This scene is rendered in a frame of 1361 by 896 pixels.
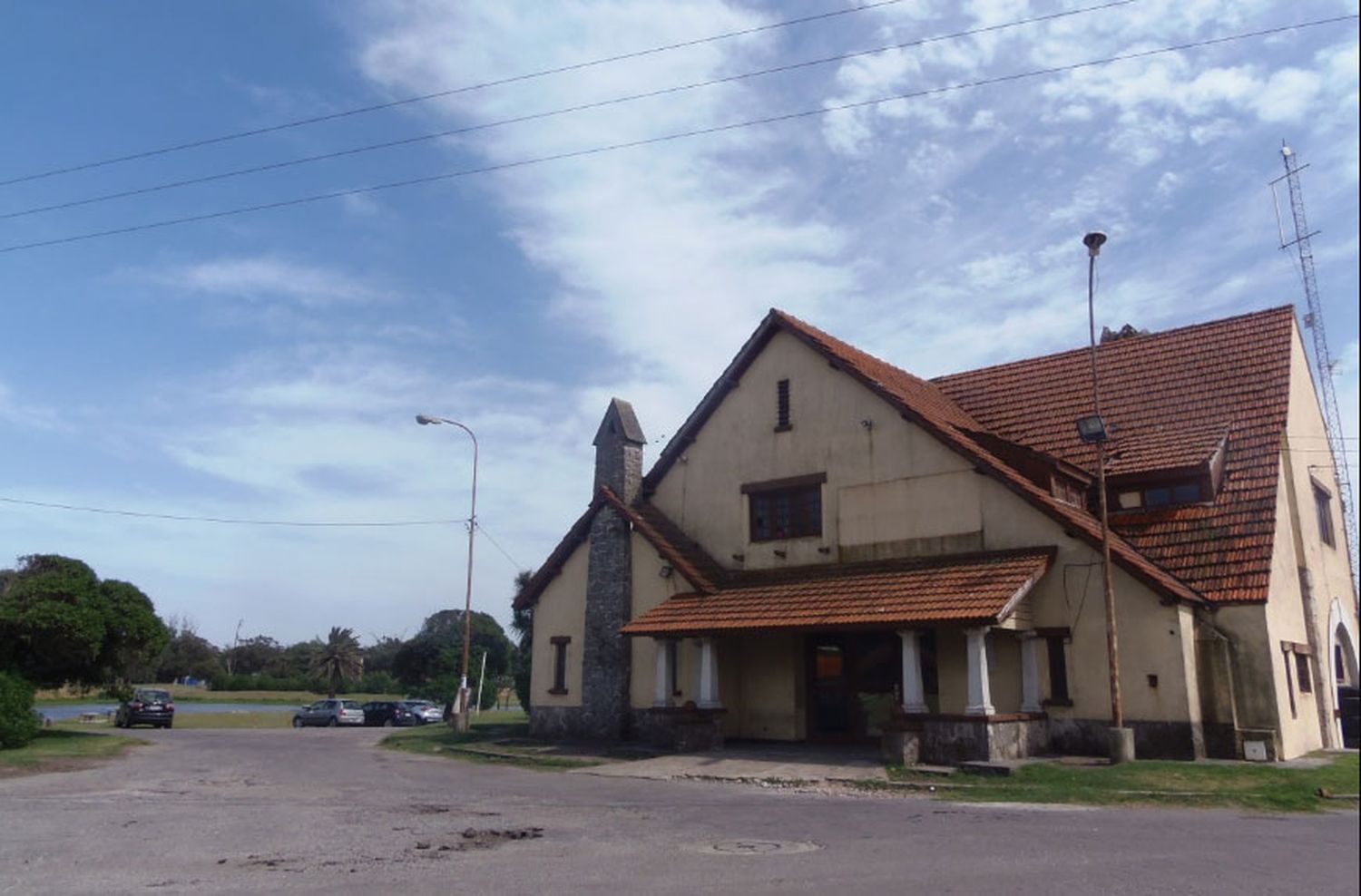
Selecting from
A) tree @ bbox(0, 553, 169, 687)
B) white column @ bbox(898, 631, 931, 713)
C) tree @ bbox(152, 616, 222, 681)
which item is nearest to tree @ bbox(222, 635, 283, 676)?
tree @ bbox(152, 616, 222, 681)

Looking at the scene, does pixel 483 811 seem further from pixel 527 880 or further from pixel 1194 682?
pixel 1194 682

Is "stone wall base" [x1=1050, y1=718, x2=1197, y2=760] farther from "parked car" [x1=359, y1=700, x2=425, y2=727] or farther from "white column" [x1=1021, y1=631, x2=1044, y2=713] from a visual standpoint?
"parked car" [x1=359, y1=700, x2=425, y2=727]

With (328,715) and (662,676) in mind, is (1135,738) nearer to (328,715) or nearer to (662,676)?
(662,676)

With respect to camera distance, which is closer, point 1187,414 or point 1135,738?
point 1135,738

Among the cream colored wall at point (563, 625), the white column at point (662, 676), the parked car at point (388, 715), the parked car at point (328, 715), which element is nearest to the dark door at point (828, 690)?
the white column at point (662, 676)

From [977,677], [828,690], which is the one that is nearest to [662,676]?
[828,690]

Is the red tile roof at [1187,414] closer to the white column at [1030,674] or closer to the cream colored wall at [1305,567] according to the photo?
the cream colored wall at [1305,567]

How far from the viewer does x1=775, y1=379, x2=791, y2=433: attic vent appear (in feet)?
83.3

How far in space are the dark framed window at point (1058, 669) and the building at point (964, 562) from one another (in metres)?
0.05

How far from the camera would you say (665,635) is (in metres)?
22.9

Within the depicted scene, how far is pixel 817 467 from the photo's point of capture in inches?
965

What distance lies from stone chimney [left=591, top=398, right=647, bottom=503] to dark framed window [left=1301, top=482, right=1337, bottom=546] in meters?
16.7

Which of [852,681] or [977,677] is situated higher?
[977,677]

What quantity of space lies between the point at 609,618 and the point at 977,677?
1044 centimetres
